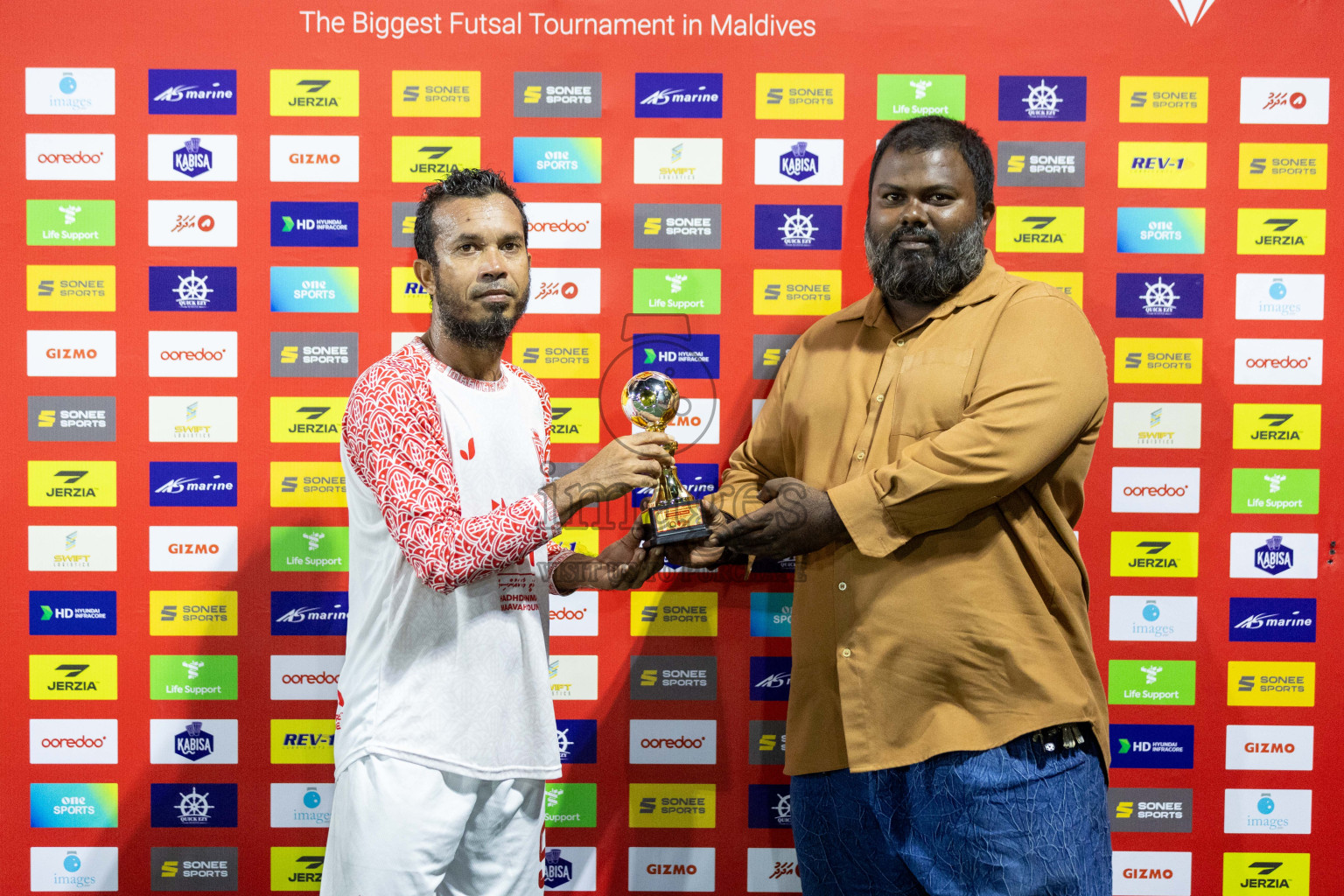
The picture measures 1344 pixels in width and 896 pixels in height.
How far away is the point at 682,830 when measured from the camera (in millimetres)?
3016

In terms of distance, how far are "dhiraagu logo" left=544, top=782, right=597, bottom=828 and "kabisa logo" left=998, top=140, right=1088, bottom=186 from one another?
2.54 m

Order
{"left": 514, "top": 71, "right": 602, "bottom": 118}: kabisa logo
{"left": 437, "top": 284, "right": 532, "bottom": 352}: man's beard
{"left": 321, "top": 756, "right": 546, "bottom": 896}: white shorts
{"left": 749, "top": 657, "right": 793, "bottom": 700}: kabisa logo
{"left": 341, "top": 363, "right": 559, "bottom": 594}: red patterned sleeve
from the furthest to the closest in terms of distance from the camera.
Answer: {"left": 749, "top": 657, "right": 793, "bottom": 700}: kabisa logo → {"left": 514, "top": 71, "right": 602, "bottom": 118}: kabisa logo → {"left": 437, "top": 284, "right": 532, "bottom": 352}: man's beard → {"left": 321, "top": 756, "right": 546, "bottom": 896}: white shorts → {"left": 341, "top": 363, "right": 559, "bottom": 594}: red patterned sleeve

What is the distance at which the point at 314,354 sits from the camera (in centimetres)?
294

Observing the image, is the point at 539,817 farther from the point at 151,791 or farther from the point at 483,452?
the point at 151,791

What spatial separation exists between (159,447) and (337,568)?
2.39 feet

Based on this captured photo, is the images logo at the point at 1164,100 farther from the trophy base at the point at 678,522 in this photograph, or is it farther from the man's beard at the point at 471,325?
the man's beard at the point at 471,325

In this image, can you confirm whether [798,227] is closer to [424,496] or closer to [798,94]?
[798,94]

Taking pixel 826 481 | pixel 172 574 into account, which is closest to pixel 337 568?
pixel 172 574

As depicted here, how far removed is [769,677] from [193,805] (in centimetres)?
204

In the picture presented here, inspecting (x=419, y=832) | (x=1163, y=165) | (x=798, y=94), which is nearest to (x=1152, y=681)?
(x=1163, y=165)

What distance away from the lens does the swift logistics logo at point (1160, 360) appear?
2939 mm

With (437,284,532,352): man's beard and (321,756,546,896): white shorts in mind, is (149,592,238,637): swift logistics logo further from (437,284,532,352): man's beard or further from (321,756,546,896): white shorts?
(437,284,532,352): man's beard

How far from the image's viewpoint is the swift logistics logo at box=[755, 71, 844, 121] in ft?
9.50

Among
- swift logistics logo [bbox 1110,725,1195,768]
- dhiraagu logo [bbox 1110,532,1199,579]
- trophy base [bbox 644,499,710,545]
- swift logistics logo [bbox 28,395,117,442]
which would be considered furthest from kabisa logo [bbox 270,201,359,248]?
swift logistics logo [bbox 1110,725,1195,768]
